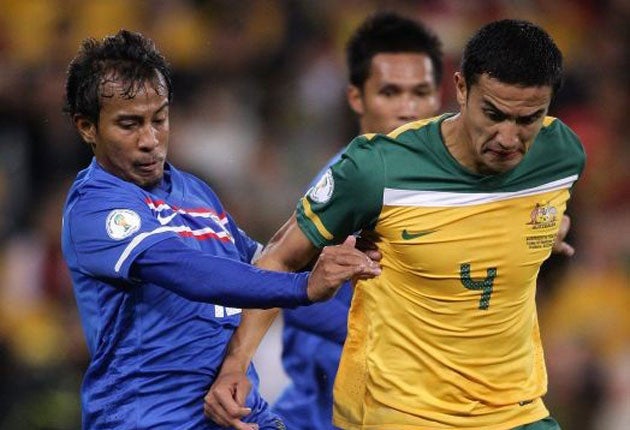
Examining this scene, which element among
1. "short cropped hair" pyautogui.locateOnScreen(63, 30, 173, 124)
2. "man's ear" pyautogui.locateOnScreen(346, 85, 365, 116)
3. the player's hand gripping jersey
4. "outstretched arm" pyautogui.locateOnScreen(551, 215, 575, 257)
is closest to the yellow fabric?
the player's hand gripping jersey

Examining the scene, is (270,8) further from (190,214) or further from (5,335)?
(190,214)

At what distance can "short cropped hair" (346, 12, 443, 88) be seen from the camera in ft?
22.4

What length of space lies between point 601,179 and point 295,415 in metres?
5.33

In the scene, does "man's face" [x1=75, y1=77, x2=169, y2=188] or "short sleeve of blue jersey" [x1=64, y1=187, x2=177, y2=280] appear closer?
"short sleeve of blue jersey" [x1=64, y1=187, x2=177, y2=280]

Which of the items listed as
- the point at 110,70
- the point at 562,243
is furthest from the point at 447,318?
the point at 110,70

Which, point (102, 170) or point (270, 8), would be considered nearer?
point (102, 170)

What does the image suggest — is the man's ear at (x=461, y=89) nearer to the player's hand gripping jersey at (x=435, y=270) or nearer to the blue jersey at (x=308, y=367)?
the player's hand gripping jersey at (x=435, y=270)

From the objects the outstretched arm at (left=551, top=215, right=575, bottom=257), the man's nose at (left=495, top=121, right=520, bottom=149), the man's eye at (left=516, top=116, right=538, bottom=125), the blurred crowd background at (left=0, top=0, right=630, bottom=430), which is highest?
the man's eye at (left=516, top=116, right=538, bottom=125)

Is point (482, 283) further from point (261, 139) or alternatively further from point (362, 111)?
point (261, 139)

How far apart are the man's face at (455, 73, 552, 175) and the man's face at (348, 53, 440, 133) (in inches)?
71.1

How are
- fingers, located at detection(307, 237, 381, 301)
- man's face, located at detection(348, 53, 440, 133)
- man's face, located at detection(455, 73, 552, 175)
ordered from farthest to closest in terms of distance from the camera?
man's face, located at detection(348, 53, 440, 133)
man's face, located at detection(455, 73, 552, 175)
fingers, located at detection(307, 237, 381, 301)

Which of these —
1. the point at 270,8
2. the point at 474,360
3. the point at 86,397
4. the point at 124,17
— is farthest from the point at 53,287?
the point at 474,360

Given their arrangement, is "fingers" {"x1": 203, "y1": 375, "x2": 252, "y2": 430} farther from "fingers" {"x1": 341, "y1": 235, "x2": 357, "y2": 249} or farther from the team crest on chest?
the team crest on chest

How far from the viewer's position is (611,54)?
38.7ft
